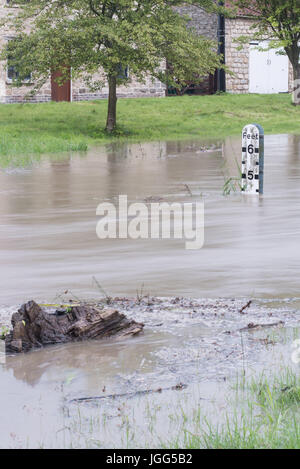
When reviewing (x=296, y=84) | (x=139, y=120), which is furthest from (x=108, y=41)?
(x=296, y=84)

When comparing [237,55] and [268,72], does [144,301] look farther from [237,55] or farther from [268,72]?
[268,72]

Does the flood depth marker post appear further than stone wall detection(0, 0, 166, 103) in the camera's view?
No

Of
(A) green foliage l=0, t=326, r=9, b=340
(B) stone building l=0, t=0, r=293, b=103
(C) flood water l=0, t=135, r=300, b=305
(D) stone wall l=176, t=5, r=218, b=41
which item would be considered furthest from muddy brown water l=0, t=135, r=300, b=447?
(D) stone wall l=176, t=5, r=218, b=41

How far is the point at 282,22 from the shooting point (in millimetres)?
47812

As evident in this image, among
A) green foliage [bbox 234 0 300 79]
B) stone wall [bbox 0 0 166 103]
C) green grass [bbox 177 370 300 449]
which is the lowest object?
green grass [bbox 177 370 300 449]

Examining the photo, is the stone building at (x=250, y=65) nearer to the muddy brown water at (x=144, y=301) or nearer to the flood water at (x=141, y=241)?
the flood water at (x=141, y=241)

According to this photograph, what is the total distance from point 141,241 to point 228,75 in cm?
4252

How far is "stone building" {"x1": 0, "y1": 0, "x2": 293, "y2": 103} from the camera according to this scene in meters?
46.1

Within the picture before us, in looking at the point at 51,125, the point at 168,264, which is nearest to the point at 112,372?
the point at 168,264

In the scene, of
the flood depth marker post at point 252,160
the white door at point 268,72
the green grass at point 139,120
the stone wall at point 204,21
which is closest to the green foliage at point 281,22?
the stone wall at point 204,21

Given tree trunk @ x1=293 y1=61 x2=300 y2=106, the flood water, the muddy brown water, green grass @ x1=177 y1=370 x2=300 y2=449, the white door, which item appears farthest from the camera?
the white door

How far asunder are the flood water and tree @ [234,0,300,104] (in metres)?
27.7

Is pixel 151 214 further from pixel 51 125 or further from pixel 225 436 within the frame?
pixel 51 125

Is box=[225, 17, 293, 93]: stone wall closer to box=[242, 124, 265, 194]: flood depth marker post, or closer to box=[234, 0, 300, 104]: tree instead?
box=[234, 0, 300, 104]: tree
